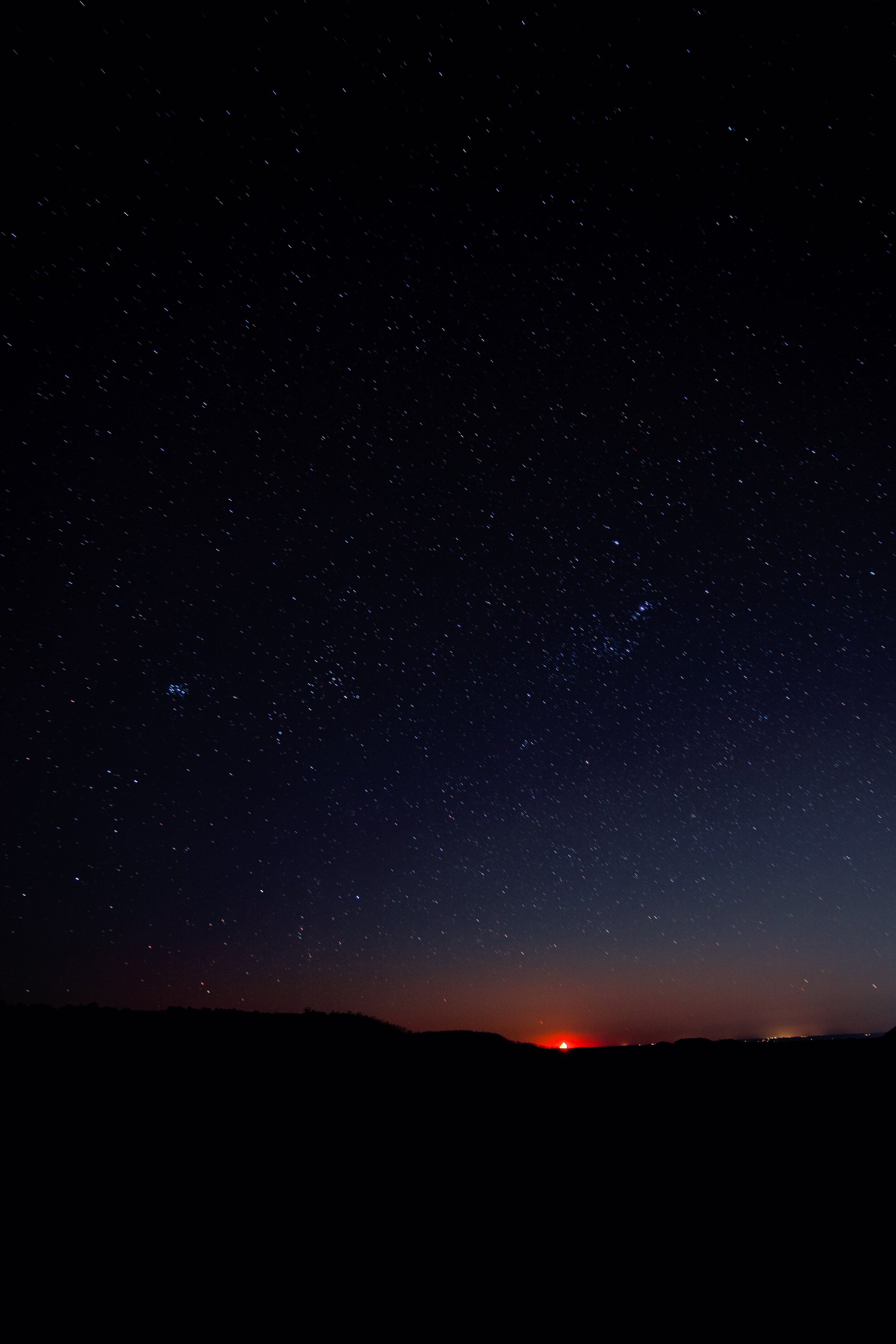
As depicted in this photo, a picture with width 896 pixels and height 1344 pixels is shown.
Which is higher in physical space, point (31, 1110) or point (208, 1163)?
point (31, 1110)

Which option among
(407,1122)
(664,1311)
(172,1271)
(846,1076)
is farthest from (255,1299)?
(846,1076)

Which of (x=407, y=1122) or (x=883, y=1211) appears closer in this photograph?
(x=883, y=1211)

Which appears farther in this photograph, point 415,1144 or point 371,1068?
point 371,1068

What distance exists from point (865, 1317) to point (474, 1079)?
553cm

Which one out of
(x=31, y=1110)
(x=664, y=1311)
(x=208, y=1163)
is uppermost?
(x=31, y=1110)

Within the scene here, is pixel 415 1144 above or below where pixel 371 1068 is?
below

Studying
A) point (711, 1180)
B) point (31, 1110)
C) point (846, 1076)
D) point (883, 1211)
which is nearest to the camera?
point (883, 1211)

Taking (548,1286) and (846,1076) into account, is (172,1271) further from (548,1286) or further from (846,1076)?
(846,1076)

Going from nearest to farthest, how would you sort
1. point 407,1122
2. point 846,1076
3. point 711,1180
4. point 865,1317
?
point 865,1317, point 711,1180, point 407,1122, point 846,1076

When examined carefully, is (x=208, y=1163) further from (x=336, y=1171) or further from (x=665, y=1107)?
(x=665, y=1107)

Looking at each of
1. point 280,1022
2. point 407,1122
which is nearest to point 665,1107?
point 407,1122

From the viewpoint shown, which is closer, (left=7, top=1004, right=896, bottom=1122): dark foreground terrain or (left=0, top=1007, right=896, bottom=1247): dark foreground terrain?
(left=0, top=1007, right=896, bottom=1247): dark foreground terrain

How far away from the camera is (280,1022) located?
11.0 m

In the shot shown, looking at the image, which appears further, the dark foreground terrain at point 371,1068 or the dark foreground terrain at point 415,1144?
the dark foreground terrain at point 371,1068
